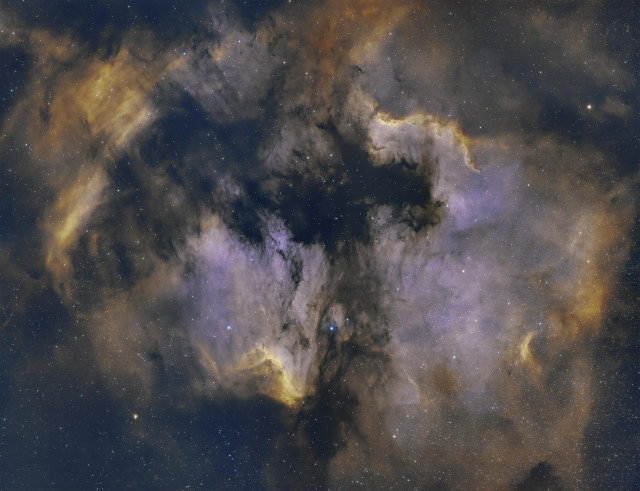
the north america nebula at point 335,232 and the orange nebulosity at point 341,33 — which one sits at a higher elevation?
the orange nebulosity at point 341,33

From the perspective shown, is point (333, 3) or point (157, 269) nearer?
point (333, 3)

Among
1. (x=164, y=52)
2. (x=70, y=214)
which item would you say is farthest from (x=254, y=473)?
(x=164, y=52)

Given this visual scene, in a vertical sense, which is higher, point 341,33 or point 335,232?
point 341,33

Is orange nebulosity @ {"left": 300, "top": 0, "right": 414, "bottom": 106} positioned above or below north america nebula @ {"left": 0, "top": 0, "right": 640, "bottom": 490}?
above

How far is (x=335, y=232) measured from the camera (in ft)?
25.4

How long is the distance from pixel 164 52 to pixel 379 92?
13.1 feet

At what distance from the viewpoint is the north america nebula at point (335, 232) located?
723cm

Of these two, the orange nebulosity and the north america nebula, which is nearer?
the north america nebula

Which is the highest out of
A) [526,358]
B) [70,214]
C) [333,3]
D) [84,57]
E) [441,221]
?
[333,3]

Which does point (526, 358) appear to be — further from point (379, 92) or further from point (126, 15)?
point (126, 15)

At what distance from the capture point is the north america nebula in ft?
23.7

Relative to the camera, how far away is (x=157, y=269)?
26.3 feet

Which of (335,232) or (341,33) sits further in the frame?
(335,232)

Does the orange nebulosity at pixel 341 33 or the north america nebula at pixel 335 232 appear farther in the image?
the orange nebulosity at pixel 341 33
